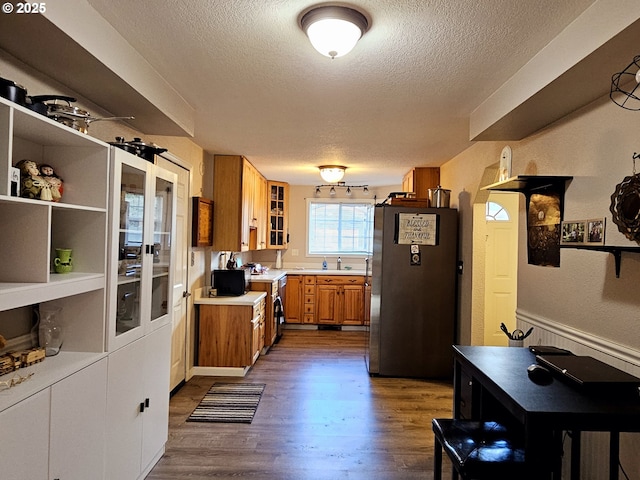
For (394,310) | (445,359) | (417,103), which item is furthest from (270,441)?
(417,103)

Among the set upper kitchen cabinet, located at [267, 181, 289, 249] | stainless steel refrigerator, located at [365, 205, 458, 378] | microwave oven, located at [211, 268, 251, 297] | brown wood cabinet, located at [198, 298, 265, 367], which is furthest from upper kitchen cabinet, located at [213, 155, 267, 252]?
upper kitchen cabinet, located at [267, 181, 289, 249]

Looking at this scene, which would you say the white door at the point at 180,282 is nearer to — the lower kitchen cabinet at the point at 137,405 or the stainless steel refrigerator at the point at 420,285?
the lower kitchen cabinet at the point at 137,405

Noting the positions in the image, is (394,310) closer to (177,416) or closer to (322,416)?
(322,416)

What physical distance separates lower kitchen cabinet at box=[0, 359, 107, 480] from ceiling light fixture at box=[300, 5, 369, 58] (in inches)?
68.9

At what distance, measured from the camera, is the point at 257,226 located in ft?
18.3

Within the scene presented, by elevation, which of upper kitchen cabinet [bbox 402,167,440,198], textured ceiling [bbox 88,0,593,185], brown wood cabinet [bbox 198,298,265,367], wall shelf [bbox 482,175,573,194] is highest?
textured ceiling [bbox 88,0,593,185]

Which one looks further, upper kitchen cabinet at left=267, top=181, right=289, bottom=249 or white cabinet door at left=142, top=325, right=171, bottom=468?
upper kitchen cabinet at left=267, top=181, right=289, bottom=249

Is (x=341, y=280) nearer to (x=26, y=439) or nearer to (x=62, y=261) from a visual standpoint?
(x=62, y=261)

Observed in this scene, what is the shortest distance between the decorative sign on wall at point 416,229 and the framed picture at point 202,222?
2.03m

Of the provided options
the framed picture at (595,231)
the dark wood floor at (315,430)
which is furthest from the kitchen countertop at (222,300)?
the framed picture at (595,231)

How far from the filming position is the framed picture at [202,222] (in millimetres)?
4016

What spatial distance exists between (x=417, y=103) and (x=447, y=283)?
227cm

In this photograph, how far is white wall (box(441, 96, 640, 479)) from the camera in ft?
6.06

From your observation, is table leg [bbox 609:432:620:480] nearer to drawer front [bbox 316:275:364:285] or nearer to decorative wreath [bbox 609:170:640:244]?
decorative wreath [bbox 609:170:640:244]
